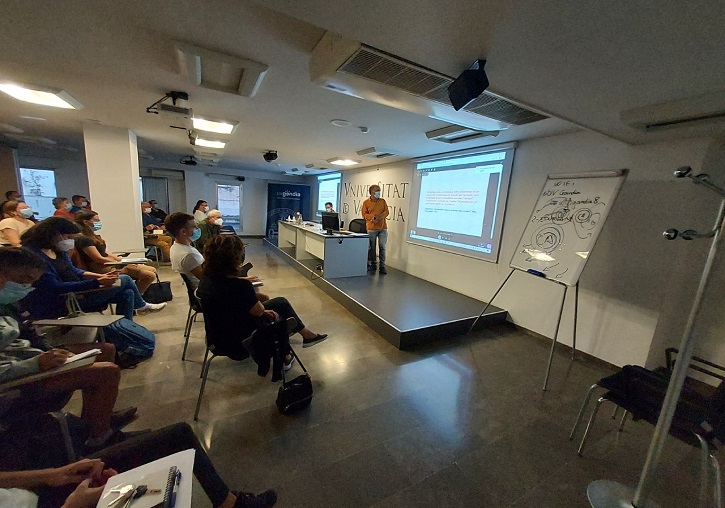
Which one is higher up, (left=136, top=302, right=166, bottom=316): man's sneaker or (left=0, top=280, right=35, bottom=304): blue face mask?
(left=0, top=280, right=35, bottom=304): blue face mask

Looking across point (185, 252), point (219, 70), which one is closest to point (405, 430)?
point (185, 252)

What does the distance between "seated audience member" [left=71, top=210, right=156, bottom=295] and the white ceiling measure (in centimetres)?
138

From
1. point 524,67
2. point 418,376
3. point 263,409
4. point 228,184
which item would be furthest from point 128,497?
point 228,184

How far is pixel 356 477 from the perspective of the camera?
147cm

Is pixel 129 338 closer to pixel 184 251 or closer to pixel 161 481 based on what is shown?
pixel 184 251

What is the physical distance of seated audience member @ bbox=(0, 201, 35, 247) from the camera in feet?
10.3

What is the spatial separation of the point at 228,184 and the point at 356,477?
979 cm

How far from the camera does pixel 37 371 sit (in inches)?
48.3

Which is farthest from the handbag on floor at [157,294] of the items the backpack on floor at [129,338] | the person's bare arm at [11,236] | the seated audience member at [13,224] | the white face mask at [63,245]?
the person's bare arm at [11,236]

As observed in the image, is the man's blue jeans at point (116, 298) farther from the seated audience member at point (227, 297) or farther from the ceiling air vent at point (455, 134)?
the ceiling air vent at point (455, 134)

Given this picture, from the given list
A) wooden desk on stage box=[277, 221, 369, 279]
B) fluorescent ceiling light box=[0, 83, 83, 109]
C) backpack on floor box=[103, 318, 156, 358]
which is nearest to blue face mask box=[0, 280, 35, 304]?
backpack on floor box=[103, 318, 156, 358]

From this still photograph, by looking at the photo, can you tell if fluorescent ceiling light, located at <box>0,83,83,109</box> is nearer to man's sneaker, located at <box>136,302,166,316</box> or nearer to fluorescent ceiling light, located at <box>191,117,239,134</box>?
fluorescent ceiling light, located at <box>191,117,239,134</box>

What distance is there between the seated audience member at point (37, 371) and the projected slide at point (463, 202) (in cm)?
403

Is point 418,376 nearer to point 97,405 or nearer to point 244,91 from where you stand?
point 97,405
